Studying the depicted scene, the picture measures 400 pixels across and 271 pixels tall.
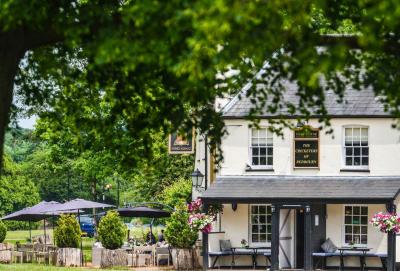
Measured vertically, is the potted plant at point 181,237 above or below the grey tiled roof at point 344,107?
below

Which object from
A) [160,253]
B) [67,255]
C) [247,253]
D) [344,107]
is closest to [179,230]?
[160,253]

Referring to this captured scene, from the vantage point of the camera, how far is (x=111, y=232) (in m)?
41.7

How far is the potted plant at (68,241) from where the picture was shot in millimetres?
41812

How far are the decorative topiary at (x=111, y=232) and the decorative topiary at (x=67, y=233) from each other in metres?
1.33

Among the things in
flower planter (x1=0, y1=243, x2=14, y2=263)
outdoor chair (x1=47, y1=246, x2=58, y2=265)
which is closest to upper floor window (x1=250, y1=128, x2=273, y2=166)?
outdoor chair (x1=47, y1=246, x2=58, y2=265)

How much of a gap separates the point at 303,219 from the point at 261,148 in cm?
298

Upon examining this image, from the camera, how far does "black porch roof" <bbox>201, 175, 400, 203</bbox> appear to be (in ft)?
134

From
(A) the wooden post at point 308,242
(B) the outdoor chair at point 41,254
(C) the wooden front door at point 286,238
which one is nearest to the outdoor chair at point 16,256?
(B) the outdoor chair at point 41,254

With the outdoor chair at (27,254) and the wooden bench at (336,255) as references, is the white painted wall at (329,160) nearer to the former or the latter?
the wooden bench at (336,255)

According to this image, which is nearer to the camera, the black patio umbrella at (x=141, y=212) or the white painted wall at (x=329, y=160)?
the white painted wall at (x=329, y=160)

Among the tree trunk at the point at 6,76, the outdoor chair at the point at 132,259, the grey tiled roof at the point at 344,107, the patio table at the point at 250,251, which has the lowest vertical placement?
the outdoor chair at the point at 132,259

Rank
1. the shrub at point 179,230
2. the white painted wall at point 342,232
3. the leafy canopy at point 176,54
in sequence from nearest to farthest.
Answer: the leafy canopy at point 176,54
the shrub at point 179,230
the white painted wall at point 342,232

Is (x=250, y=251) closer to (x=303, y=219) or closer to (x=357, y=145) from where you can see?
(x=303, y=219)

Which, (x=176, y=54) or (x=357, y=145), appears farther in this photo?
(x=357, y=145)
